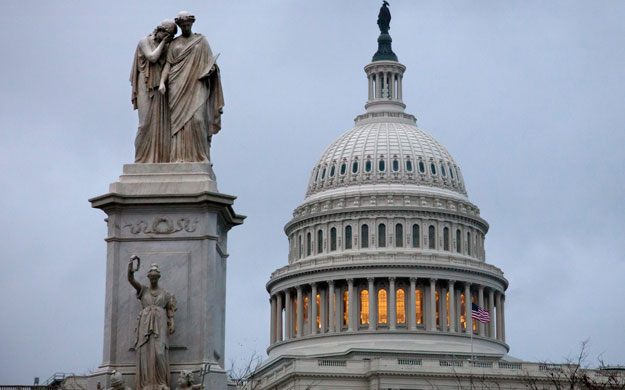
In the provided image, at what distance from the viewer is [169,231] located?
835 inches

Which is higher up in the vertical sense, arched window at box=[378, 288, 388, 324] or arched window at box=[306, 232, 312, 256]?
arched window at box=[306, 232, 312, 256]

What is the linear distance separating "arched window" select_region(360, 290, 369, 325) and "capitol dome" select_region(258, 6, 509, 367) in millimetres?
152

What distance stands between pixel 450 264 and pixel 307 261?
15883mm

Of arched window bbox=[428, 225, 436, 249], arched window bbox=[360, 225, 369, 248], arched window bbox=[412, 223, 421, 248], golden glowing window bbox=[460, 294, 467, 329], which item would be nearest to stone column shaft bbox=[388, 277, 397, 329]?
arched window bbox=[360, 225, 369, 248]

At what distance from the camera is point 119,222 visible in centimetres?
2133

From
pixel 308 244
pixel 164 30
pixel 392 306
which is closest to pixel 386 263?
pixel 392 306

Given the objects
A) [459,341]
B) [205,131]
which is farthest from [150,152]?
[459,341]

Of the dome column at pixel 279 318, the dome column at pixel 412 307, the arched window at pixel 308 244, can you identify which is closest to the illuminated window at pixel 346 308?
the dome column at pixel 412 307

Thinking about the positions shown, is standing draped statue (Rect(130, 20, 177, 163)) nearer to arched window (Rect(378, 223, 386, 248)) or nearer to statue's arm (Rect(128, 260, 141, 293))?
statue's arm (Rect(128, 260, 141, 293))

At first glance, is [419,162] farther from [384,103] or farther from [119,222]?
[119,222]

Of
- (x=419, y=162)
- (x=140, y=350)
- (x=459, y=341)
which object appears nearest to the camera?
(x=140, y=350)

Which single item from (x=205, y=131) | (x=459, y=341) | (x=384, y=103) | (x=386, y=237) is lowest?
(x=205, y=131)

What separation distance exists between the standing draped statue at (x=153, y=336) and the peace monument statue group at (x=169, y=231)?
0.01 metres

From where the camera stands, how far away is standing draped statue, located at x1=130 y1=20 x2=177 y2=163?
71.3 ft
